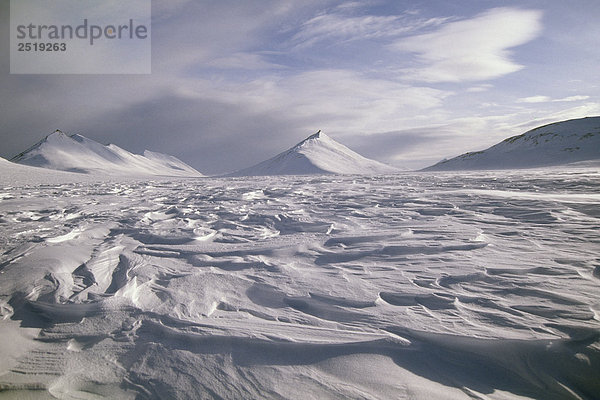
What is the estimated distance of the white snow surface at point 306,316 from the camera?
4.62 feet

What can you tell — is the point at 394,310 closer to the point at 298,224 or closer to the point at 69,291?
the point at 69,291

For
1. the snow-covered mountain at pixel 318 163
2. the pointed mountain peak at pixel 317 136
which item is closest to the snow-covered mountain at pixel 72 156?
the snow-covered mountain at pixel 318 163

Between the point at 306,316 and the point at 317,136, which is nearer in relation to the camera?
the point at 306,316

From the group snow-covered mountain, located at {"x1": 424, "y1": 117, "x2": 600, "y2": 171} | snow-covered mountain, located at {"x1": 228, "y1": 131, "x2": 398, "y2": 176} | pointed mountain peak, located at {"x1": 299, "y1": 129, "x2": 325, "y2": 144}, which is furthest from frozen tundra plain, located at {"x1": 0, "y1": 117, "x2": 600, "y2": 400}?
pointed mountain peak, located at {"x1": 299, "y1": 129, "x2": 325, "y2": 144}

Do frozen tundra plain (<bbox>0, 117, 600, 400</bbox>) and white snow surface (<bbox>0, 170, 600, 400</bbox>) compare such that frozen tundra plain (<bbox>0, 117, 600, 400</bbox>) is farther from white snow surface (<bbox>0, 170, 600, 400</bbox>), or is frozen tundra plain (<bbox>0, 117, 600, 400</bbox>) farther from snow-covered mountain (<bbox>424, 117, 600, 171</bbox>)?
snow-covered mountain (<bbox>424, 117, 600, 171</bbox>)

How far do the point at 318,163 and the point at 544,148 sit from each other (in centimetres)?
5199

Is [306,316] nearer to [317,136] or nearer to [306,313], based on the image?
[306,313]

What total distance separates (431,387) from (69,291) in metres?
2.64

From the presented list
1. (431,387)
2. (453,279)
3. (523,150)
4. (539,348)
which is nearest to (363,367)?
(431,387)

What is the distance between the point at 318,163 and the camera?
8231cm

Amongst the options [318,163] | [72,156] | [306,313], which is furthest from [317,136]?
[306,313]

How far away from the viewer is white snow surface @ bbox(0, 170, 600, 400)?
141 centimetres

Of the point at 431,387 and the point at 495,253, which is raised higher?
the point at 495,253

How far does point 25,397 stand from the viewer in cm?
132
